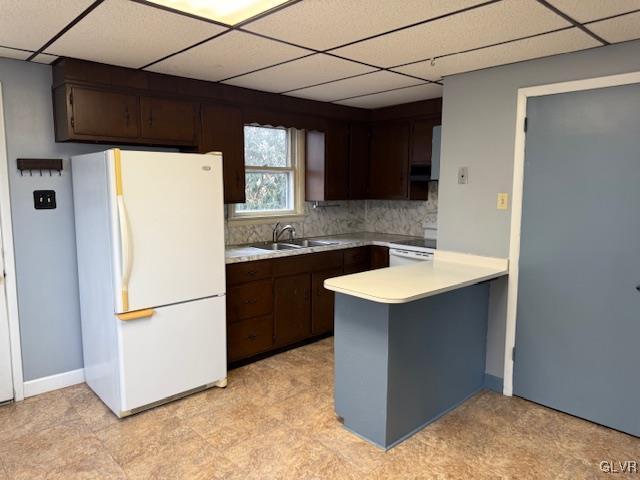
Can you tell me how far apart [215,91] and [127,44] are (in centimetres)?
104

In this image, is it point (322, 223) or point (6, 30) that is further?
point (322, 223)

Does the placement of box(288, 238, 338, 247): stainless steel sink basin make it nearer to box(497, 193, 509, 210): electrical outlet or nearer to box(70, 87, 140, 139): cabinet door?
box(497, 193, 509, 210): electrical outlet

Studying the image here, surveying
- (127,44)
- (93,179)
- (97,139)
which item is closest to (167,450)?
(93,179)

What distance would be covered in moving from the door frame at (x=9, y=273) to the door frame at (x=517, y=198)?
3264 mm

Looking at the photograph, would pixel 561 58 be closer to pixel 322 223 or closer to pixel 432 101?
pixel 432 101

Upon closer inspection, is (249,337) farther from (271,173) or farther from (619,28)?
(619,28)

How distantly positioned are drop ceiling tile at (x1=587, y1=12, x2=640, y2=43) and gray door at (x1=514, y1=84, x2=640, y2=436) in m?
0.27

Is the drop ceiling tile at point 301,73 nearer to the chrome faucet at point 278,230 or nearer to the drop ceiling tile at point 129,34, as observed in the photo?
the drop ceiling tile at point 129,34

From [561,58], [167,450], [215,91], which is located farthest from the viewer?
[215,91]

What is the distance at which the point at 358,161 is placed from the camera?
4855 millimetres

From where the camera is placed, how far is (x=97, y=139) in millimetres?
3061

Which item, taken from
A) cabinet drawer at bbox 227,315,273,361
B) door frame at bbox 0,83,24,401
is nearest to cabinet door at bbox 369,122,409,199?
cabinet drawer at bbox 227,315,273,361

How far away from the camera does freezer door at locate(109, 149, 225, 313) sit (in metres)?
2.72

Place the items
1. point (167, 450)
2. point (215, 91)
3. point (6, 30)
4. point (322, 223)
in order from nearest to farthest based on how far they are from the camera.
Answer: point (6, 30) → point (167, 450) → point (215, 91) → point (322, 223)
